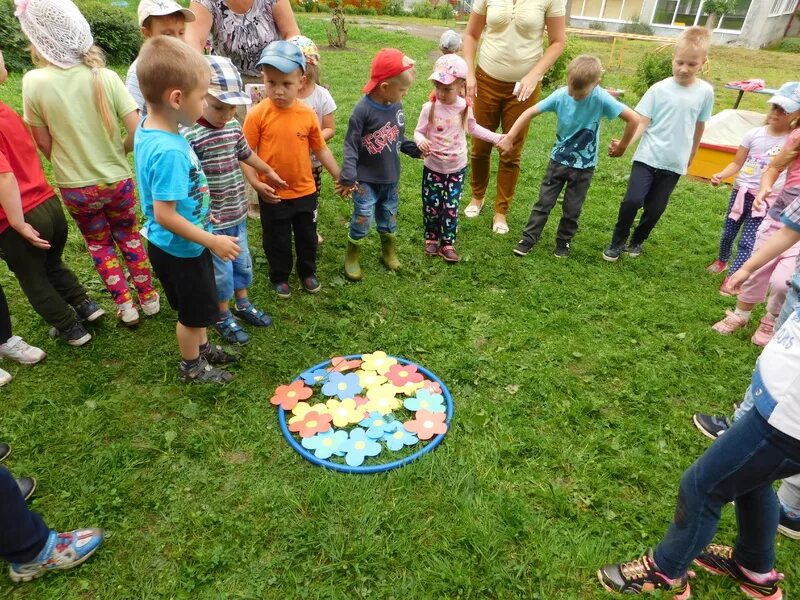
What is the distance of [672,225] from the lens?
5.68m

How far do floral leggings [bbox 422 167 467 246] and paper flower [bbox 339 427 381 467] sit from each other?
2.33m

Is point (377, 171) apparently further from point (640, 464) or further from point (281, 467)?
point (640, 464)

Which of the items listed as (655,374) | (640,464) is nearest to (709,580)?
(640,464)

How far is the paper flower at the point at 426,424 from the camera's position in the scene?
2.87 meters

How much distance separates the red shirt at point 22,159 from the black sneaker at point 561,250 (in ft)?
13.1

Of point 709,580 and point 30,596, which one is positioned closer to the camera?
point 30,596

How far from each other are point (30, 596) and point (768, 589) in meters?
2.91

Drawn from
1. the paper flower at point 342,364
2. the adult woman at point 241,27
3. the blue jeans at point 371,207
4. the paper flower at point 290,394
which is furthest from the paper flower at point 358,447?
the adult woman at point 241,27

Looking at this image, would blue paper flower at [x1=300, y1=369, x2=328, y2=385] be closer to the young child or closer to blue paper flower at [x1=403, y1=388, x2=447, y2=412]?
blue paper flower at [x1=403, y1=388, x2=447, y2=412]

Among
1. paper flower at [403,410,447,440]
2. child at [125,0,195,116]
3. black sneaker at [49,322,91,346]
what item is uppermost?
child at [125,0,195,116]

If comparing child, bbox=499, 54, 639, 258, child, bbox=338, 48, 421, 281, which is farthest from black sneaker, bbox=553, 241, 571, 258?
child, bbox=338, 48, 421, 281

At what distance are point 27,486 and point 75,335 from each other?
1193 mm

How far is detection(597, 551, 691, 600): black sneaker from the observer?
2.11m

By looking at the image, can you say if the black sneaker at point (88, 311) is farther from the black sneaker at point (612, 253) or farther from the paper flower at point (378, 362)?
the black sneaker at point (612, 253)
